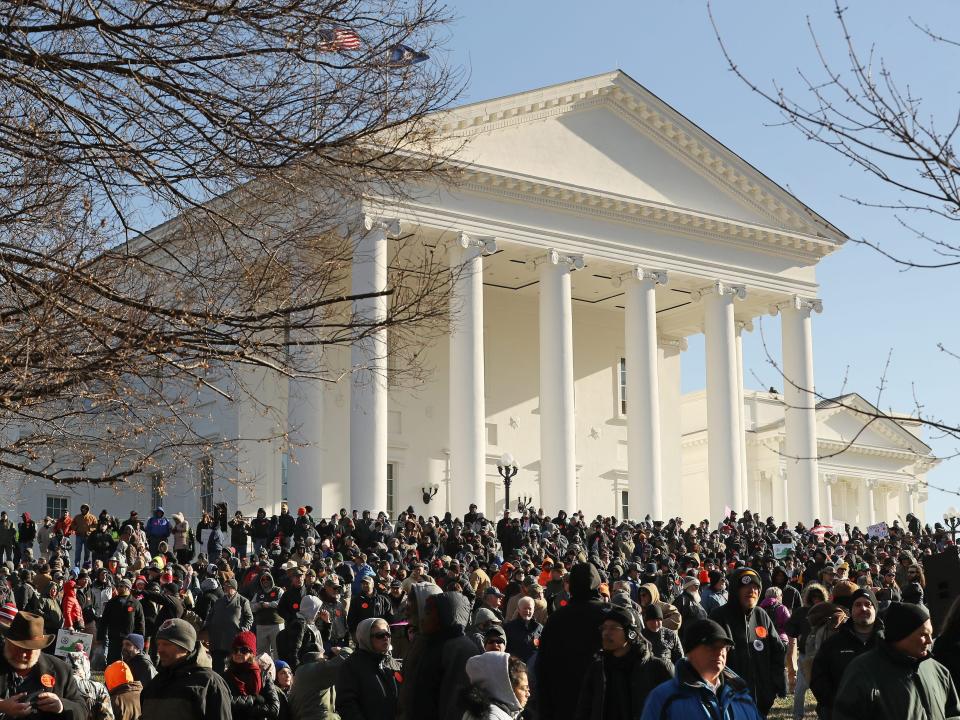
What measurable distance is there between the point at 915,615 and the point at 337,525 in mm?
26542

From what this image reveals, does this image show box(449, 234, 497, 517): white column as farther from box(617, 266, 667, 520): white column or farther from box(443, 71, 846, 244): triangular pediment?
box(617, 266, 667, 520): white column

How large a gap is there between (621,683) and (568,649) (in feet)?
3.41

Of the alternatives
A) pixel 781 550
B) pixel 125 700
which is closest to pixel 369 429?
pixel 781 550

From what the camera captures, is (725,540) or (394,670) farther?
(725,540)

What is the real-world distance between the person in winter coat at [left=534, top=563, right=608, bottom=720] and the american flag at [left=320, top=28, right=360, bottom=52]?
12.8 feet

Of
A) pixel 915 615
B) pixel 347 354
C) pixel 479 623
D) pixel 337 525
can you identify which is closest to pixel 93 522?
pixel 337 525

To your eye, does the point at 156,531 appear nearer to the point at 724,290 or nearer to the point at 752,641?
the point at 752,641

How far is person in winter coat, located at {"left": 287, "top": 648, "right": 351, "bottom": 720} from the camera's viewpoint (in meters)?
10.7

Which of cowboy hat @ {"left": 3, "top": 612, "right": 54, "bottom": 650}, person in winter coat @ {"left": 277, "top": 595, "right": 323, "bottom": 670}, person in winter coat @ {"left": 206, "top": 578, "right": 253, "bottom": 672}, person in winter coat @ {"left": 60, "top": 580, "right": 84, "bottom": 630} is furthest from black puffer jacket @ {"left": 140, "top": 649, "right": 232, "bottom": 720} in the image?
person in winter coat @ {"left": 60, "top": 580, "right": 84, "bottom": 630}

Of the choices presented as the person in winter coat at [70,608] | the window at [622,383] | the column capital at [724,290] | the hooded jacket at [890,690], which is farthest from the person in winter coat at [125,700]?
the window at [622,383]

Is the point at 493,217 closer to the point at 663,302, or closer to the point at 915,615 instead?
the point at 663,302

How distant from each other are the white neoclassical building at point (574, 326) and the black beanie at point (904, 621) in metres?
31.1

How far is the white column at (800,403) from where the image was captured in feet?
160

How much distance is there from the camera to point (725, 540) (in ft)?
114
